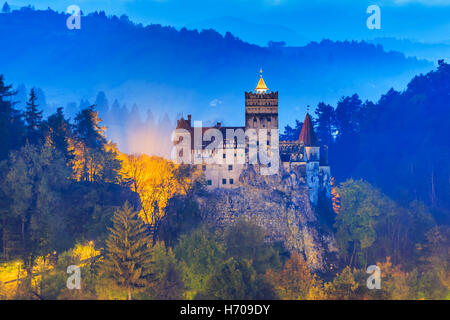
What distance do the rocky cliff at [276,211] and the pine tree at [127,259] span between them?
51.6 feet

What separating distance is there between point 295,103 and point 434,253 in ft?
384

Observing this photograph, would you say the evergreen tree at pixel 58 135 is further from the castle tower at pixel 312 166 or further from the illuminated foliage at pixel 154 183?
the castle tower at pixel 312 166

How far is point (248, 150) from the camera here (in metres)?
74.6

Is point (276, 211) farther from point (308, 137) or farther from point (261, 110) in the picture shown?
point (261, 110)

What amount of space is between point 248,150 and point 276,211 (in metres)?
9.00

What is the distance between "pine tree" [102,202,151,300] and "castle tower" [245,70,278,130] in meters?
25.1

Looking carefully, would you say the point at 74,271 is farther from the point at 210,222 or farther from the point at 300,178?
the point at 300,178

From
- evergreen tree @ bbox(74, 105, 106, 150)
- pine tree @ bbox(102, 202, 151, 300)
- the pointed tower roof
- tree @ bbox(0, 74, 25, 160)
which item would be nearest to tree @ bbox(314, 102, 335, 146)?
the pointed tower roof

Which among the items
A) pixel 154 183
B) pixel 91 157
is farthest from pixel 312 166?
pixel 91 157

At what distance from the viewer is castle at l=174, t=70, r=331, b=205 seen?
242 ft

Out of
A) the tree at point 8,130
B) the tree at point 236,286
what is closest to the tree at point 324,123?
the tree at point 236,286

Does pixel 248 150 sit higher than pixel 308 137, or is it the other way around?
pixel 308 137

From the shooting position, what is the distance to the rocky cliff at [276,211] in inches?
2820

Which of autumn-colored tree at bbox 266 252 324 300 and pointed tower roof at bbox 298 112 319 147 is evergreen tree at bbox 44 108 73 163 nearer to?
autumn-colored tree at bbox 266 252 324 300
